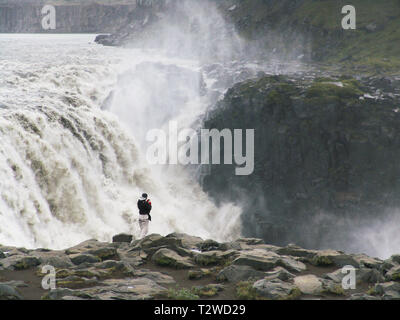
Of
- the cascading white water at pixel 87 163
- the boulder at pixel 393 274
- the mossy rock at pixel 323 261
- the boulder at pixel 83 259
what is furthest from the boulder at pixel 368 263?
the cascading white water at pixel 87 163

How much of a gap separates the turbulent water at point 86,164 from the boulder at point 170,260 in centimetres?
1258

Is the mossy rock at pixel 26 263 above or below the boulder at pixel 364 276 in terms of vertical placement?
above

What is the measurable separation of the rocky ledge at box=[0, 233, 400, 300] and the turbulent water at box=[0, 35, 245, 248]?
10762 millimetres

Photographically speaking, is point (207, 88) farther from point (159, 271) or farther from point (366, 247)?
point (159, 271)

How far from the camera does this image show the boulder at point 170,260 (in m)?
20.7

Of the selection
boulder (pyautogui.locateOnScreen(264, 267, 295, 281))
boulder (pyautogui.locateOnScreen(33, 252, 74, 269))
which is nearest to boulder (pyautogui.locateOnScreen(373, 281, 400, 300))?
boulder (pyautogui.locateOnScreen(264, 267, 295, 281))

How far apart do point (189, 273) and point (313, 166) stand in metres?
41.6

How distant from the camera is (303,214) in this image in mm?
57469

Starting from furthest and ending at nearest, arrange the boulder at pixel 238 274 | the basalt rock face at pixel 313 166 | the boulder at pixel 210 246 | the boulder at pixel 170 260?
1. the basalt rock face at pixel 313 166
2. the boulder at pixel 210 246
3. the boulder at pixel 170 260
4. the boulder at pixel 238 274

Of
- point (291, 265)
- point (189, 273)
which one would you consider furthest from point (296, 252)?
point (189, 273)

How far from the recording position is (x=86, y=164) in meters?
43.4

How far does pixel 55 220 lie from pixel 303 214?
30687 millimetres

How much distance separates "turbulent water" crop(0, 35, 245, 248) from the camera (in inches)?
1388

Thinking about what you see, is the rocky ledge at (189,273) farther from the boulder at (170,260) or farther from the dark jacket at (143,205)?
the dark jacket at (143,205)
